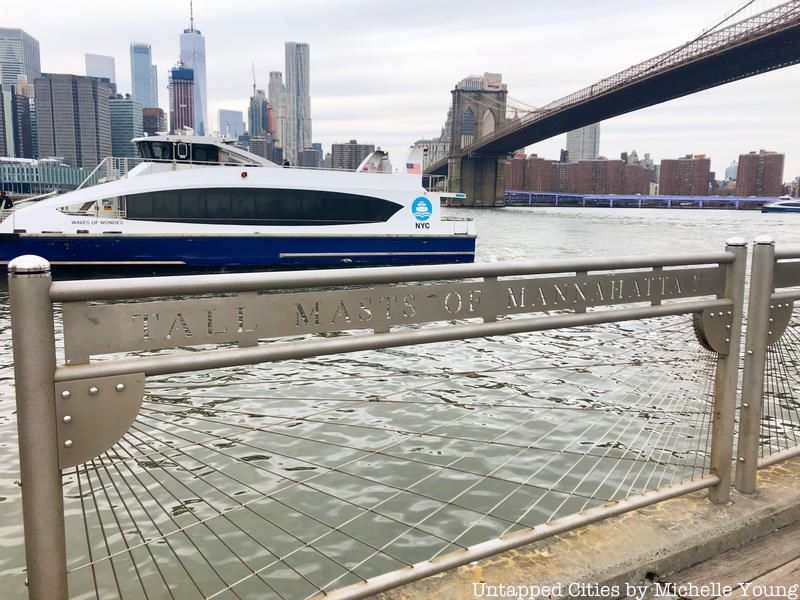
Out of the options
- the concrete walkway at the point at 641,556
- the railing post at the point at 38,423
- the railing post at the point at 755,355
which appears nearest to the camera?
the railing post at the point at 38,423

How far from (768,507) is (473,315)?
1.64 meters

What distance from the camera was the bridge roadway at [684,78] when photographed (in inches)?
1699

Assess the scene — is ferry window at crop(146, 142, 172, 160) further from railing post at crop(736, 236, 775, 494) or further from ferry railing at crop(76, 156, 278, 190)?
railing post at crop(736, 236, 775, 494)

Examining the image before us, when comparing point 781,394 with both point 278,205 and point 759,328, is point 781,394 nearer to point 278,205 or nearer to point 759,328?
point 759,328

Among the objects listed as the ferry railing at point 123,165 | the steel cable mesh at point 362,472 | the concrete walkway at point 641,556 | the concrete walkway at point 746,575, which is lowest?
the steel cable mesh at point 362,472

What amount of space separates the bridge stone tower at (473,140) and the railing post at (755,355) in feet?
244

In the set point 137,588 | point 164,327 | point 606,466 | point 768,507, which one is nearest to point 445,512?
point 606,466

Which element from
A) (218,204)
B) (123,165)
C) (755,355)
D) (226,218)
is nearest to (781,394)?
(755,355)

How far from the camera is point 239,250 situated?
739 inches

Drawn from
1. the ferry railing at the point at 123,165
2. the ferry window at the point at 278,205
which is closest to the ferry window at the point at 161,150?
the ferry railing at the point at 123,165

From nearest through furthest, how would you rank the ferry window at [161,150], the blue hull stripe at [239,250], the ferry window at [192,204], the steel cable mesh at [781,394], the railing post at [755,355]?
the railing post at [755,355], the steel cable mesh at [781,394], the blue hull stripe at [239,250], the ferry window at [192,204], the ferry window at [161,150]

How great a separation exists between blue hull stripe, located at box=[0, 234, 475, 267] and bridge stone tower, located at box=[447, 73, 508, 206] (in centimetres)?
5637

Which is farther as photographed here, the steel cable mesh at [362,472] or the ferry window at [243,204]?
the ferry window at [243,204]

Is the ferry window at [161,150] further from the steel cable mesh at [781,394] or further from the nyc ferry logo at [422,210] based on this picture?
the steel cable mesh at [781,394]
